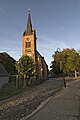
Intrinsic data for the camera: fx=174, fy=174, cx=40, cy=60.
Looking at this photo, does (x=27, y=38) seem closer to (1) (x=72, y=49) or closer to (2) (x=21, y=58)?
(1) (x=72, y=49)

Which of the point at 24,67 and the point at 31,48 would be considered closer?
the point at 24,67

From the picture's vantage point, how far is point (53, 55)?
73375mm

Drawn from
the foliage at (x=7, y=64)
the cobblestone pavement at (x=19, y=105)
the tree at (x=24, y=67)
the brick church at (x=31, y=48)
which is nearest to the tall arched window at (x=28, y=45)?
the brick church at (x=31, y=48)

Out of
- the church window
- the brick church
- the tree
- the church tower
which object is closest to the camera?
the tree

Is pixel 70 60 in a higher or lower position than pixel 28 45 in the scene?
lower

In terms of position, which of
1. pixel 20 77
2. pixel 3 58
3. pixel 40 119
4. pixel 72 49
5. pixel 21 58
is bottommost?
pixel 40 119

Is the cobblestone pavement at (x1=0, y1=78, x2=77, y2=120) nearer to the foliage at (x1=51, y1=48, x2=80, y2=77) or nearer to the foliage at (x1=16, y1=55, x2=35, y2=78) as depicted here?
the foliage at (x1=16, y1=55, x2=35, y2=78)

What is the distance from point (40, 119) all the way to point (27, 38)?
59.5m

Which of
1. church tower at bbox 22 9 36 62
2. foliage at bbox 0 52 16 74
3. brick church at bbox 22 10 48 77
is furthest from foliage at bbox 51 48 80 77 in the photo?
foliage at bbox 0 52 16 74

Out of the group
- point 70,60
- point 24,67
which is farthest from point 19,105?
point 70,60

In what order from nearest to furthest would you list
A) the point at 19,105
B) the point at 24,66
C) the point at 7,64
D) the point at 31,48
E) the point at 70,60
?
the point at 19,105, the point at 24,66, the point at 7,64, the point at 70,60, the point at 31,48

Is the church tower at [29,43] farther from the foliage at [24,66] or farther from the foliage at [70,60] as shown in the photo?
the foliage at [24,66]

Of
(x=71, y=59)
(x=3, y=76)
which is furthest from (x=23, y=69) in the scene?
(x=71, y=59)

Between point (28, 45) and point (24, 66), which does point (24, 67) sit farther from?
point (28, 45)
